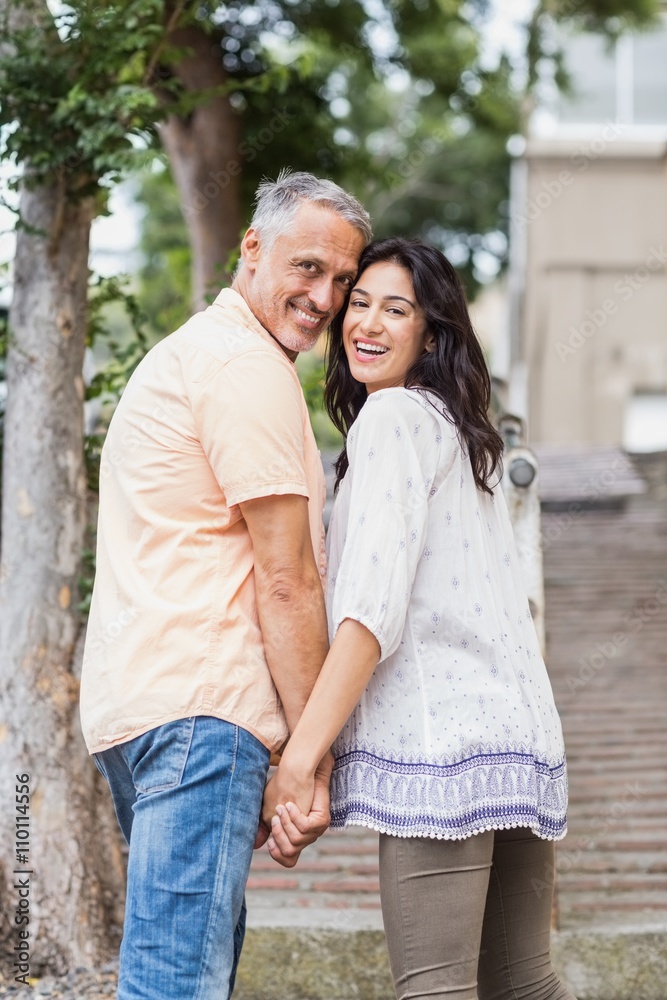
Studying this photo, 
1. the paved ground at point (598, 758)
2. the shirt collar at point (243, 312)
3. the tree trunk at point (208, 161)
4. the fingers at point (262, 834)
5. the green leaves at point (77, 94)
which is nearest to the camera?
the fingers at point (262, 834)

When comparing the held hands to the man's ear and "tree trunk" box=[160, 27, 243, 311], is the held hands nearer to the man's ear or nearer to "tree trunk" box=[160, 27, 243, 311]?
the man's ear

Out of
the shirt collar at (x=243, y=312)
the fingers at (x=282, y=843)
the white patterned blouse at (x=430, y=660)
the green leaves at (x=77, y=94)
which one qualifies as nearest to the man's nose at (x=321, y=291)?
the shirt collar at (x=243, y=312)

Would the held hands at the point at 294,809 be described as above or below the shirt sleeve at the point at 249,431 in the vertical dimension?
below

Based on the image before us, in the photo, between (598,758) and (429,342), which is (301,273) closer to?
(429,342)

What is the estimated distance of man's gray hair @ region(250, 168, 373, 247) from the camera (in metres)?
2.12

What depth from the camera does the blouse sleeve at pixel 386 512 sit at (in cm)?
187

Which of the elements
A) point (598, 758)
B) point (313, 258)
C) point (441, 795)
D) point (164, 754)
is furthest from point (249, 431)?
point (598, 758)

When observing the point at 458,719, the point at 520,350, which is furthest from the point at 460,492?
the point at 520,350

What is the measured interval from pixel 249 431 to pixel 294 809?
0.63m

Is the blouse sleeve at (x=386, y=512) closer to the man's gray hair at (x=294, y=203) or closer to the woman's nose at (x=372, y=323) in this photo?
the woman's nose at (x=372, y=323)

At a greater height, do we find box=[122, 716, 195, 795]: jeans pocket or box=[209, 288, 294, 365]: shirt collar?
box=[209, 288, 294, 365]: shirt collar

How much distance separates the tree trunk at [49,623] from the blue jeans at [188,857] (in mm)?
1670

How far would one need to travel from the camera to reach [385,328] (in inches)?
83.5

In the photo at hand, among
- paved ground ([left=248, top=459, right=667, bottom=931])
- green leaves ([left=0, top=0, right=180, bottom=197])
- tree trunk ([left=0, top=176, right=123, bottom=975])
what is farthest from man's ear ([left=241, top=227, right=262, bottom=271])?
paved ground ([left=248, top=459, right=667, bottom=931])
